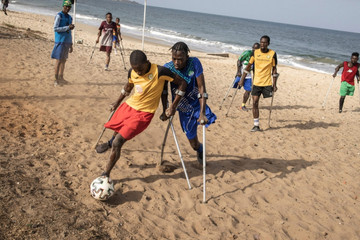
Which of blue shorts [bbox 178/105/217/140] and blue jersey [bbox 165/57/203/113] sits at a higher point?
blue jersey [bbox 165/57/203/113]

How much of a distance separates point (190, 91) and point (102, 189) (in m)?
1.92

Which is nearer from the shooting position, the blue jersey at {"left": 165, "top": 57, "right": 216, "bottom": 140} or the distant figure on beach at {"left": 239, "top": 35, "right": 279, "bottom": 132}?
the blue jersey at {"left": 165, "top": 57, "right": 216, "bottom": 140}

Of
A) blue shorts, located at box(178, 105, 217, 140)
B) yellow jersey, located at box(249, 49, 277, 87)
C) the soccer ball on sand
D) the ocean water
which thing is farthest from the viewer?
the ocean water

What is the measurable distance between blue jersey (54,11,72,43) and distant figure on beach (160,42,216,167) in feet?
15.3

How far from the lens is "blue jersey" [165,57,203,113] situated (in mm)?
4617

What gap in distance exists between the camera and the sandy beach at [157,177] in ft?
12.6

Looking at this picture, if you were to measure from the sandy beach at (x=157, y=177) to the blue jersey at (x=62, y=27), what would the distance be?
1.19 metres

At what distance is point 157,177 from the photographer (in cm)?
497

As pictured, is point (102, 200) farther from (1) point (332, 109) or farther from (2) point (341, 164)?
(1) point (332, 109)

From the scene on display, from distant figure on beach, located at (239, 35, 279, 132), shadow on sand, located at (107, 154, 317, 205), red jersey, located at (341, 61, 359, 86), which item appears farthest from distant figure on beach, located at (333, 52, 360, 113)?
shadow on sand, located at (107, 154, 317, 205)

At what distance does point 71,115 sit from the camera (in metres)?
6.66

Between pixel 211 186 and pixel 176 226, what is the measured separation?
1.21 m

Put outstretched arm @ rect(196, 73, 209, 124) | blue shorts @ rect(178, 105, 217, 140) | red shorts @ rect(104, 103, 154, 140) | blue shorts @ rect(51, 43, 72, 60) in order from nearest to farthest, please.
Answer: red shorts @ rect(104, 103, 154, 140) < outstretched arm @ rect(196, 73, 209, 124) < blue shorts @ rect(178, 105, 217, 140) < blue shorts @ rect(51, 43, 72, 60)

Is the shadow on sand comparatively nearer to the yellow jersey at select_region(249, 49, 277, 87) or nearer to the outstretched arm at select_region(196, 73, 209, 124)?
the outstretched arm at select_region(196, 73, 209, 124)
